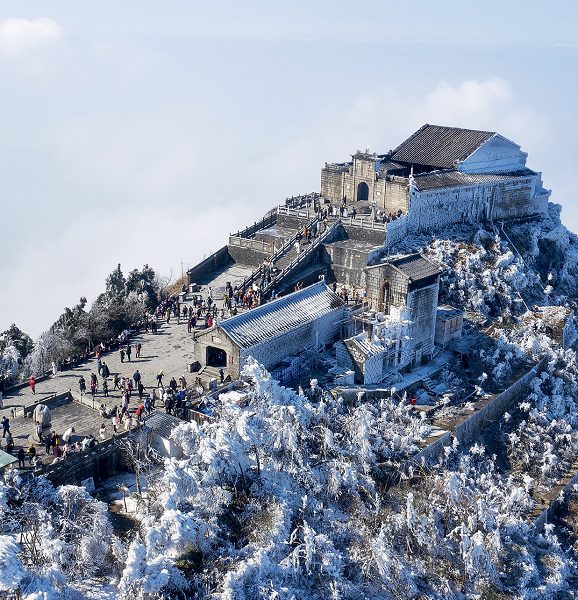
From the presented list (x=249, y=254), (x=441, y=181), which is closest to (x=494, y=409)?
(x=249, y=254)

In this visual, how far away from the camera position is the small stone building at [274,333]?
3938 centimetres

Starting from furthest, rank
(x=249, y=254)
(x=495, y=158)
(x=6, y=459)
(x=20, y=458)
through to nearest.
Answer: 1. (x=495, y=158)
2. (x=249, y=254)
3. (x=20, y=458)
4. (x=6, y=459)

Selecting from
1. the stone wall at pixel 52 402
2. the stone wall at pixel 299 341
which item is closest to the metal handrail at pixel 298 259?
the stone wall at pixel 299 341

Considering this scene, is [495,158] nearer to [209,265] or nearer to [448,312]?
[448,312]

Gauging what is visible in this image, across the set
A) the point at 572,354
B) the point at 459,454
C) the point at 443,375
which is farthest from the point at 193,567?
the point at 572,354

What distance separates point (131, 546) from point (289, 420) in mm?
9785

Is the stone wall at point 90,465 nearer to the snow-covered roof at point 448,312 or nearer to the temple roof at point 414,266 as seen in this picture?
the temple roof at point 414,266

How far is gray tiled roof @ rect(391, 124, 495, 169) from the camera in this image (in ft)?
208

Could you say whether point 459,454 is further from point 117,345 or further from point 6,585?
point 6,585

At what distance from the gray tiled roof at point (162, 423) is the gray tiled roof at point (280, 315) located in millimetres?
6076

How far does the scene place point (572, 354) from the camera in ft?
163

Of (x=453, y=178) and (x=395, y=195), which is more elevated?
(x=453, y=178)

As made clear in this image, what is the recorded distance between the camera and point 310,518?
30.5 m

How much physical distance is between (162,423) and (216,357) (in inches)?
287
